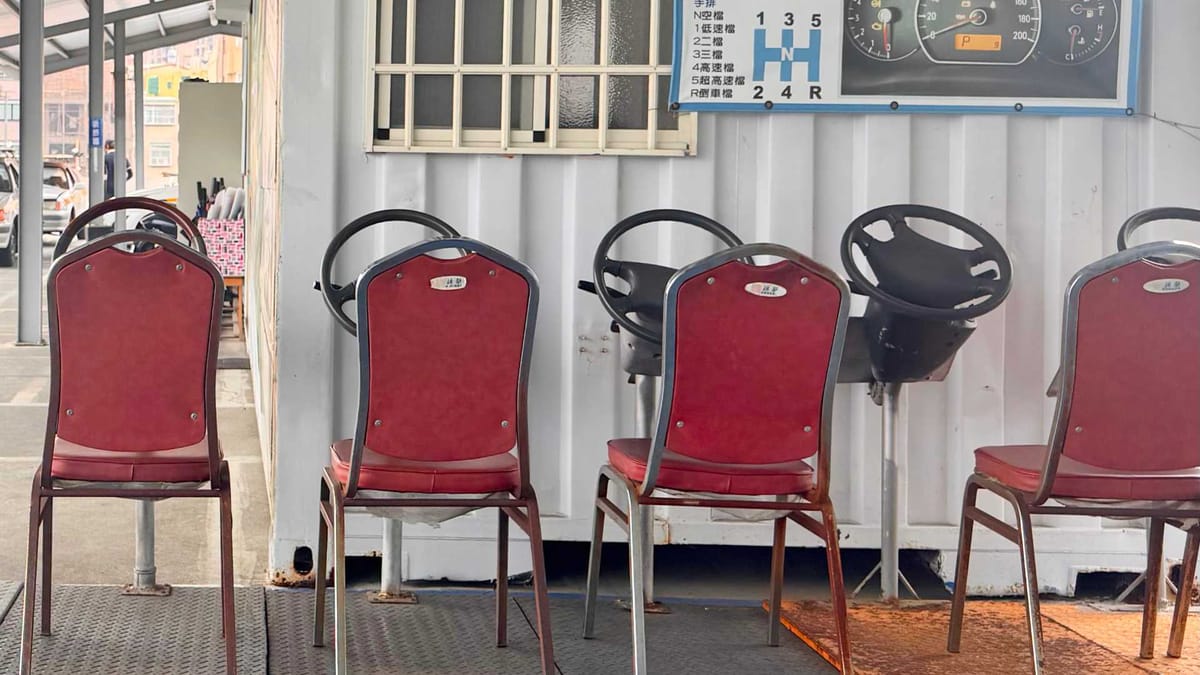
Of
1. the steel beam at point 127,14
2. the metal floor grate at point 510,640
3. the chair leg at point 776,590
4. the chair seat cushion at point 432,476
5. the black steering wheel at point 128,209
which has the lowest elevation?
the metal floor grate at point 510,640

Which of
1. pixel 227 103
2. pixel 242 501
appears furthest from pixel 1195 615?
pixel 227 103

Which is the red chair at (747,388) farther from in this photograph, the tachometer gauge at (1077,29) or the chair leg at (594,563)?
the tachometer gauge at (1077,29)

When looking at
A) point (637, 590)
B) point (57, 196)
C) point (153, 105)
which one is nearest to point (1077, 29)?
point (637, 590)

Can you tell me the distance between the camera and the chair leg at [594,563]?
9.48ft

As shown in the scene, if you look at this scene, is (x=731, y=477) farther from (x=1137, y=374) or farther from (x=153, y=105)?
(x=153, y=105)

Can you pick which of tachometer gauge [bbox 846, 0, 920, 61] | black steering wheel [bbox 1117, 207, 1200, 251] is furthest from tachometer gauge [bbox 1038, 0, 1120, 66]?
black steering wheel [bbox 1117, 207, 1200, 251]

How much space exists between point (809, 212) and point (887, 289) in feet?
1.60

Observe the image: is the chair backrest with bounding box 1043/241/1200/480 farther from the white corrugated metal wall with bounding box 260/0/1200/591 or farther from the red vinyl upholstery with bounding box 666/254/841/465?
the white corrugated metal wall with bounding box 260/0/1200/591

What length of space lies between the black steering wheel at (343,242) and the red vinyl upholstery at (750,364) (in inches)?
30.1

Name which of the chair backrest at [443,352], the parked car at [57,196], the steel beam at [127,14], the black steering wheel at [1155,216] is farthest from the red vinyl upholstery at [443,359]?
the parked car at [57,196]

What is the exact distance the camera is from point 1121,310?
2.37m

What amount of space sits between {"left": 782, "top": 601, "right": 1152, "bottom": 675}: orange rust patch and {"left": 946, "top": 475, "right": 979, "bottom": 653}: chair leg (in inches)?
1.5

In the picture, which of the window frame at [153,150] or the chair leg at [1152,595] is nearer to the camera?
the chair leg at [1152,595]

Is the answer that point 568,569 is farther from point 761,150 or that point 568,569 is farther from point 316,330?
point 761,150
